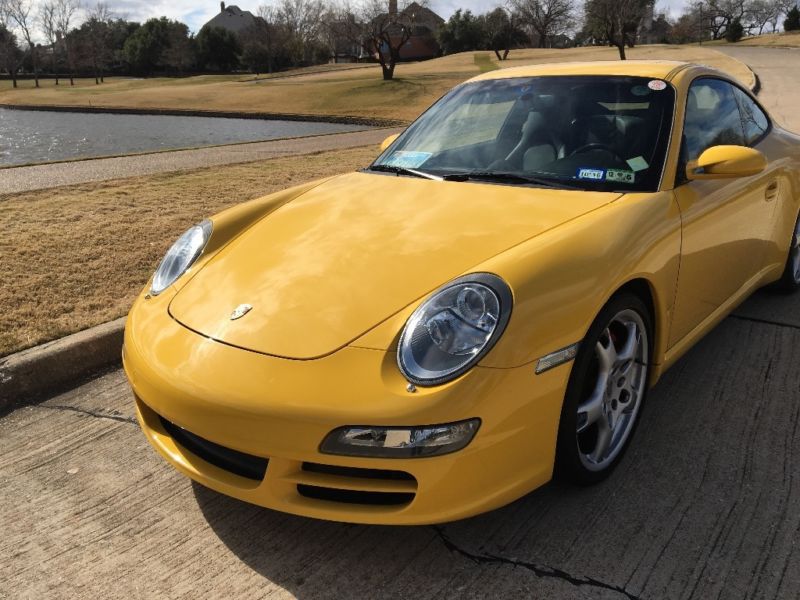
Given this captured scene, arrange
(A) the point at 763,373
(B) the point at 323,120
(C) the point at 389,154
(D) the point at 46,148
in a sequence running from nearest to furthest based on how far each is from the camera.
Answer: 1. (A) the point at 763,373
2. (C) the point at 389,154
3. (D) the point at 46,148
4. (B) the point at 323,120

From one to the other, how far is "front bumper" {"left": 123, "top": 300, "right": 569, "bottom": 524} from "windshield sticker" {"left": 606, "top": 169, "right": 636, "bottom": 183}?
1014 mm

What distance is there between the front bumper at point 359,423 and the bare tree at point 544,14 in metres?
77.1

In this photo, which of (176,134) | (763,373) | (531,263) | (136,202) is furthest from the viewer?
(176,134)

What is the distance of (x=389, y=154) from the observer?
3.40m

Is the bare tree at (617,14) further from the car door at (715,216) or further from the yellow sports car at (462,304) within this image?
the yellow sports car at (462,304)

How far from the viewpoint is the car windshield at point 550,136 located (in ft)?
8.89

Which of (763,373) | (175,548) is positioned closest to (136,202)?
(175,548)

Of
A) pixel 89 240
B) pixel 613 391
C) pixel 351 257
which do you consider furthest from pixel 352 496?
pixel 89 240

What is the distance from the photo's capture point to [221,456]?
202 cm

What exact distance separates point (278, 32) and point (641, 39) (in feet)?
148

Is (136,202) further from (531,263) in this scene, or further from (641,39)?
(641,39)

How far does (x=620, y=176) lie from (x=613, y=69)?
0.73m

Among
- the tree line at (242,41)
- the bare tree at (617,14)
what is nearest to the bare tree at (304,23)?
the tree line at (242,41)

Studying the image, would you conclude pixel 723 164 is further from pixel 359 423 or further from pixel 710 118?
pixel 359 423
